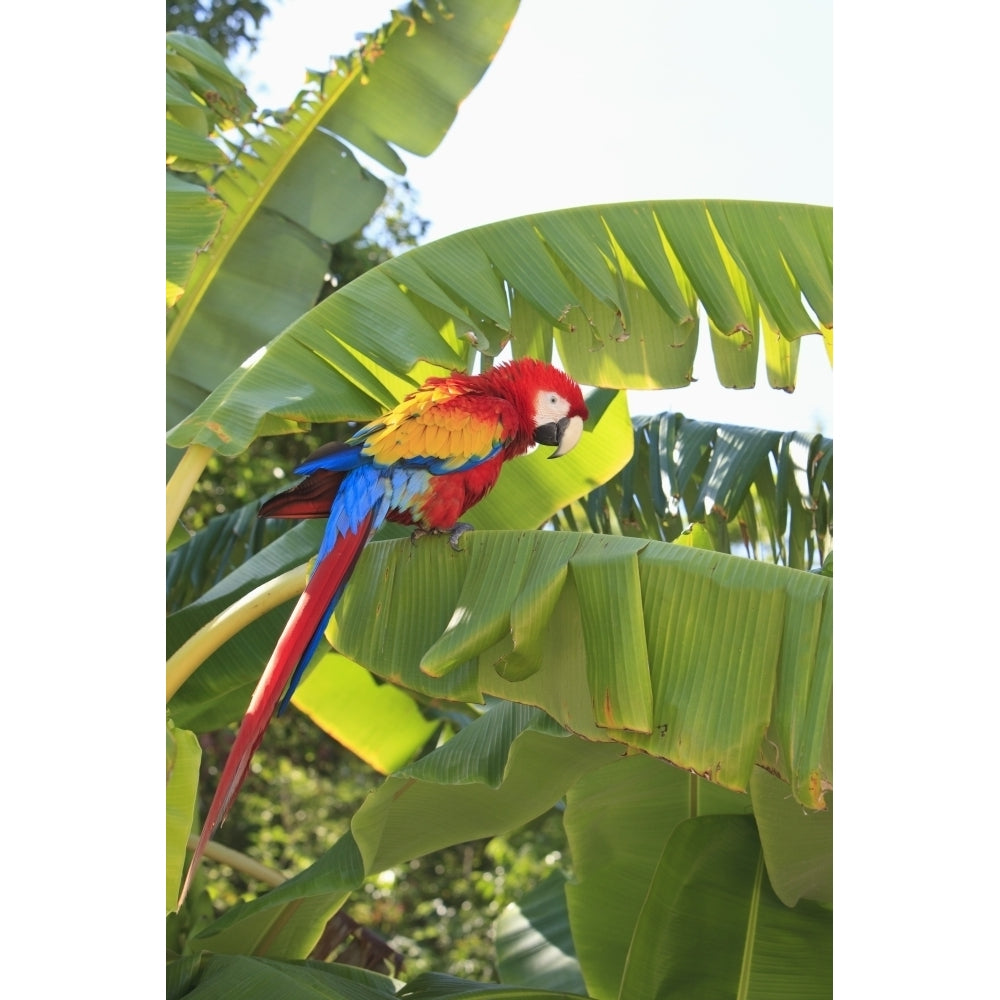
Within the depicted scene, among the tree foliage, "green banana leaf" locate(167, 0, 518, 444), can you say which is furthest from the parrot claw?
the tree foliage

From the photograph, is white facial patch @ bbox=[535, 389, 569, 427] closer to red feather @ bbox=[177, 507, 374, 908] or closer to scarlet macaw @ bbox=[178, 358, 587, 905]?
scarlet macaw @ bbox=[178, 358, 587, 905]

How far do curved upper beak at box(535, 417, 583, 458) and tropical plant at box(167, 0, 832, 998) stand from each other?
0.30 ft

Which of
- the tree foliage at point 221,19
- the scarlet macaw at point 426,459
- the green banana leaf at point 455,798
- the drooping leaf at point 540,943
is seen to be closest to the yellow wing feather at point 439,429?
the scarlet macaw at point 426,459

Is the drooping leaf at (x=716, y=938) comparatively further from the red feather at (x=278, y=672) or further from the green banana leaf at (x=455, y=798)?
the red feather at (x=278, y=672)

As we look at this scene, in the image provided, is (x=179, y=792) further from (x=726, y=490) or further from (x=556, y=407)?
(x=726, y=490)

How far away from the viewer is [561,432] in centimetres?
118

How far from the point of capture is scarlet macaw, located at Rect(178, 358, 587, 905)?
104 cm

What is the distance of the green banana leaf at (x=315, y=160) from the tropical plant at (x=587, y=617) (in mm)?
11

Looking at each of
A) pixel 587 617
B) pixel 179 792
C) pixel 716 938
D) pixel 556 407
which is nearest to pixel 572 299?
pixel 556 407

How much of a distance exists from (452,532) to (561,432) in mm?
168
